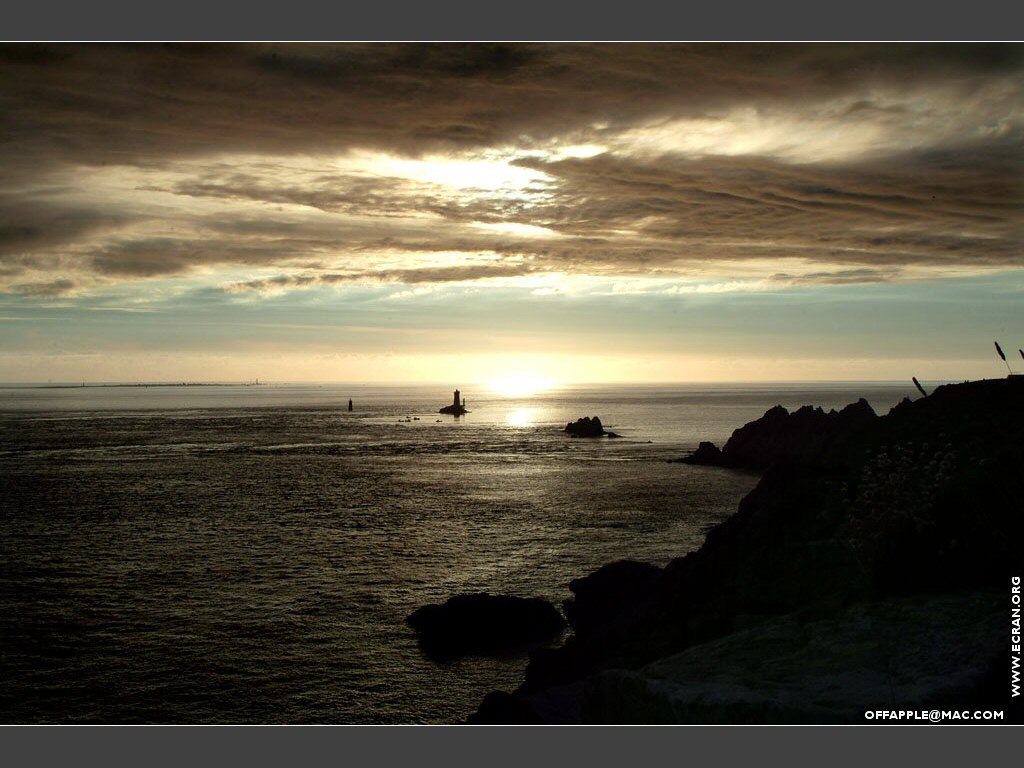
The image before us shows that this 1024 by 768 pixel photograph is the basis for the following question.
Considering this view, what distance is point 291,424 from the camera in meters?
134

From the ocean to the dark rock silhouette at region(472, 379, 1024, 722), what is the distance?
25.6 ft

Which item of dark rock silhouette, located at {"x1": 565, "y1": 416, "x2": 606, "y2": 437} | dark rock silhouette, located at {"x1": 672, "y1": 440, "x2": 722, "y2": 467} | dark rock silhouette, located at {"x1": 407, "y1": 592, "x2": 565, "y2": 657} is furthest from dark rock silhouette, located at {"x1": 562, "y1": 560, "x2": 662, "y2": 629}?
dark rock silhouette, located at {"x1": 565, "y1": 416, "x2": 606, "y2": 437}

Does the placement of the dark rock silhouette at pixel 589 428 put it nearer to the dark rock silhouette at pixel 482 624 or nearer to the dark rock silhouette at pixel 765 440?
the dark rock silhouette at pixel 765 440

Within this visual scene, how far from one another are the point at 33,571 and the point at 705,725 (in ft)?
99.1

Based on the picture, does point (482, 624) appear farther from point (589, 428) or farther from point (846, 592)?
point (589, 428)

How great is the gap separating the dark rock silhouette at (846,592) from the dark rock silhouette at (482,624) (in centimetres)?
828

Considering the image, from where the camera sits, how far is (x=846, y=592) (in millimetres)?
8930

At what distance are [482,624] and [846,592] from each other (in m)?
15.3

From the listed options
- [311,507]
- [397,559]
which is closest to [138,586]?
[397,559]

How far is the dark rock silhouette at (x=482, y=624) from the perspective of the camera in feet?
72.7

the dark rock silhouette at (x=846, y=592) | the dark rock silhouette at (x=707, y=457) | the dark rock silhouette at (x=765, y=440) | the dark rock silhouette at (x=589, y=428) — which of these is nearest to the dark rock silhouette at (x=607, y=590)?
the dark rock silhouette at (x=846, y=592)

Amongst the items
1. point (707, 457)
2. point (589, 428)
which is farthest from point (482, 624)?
point (589, 428)

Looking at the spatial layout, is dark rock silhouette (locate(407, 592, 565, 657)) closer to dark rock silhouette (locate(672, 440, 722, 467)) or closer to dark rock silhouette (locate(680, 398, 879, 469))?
dark rock silhouette (locate(680, 398, 879, 469))

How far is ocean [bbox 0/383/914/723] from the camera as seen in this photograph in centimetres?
1869
